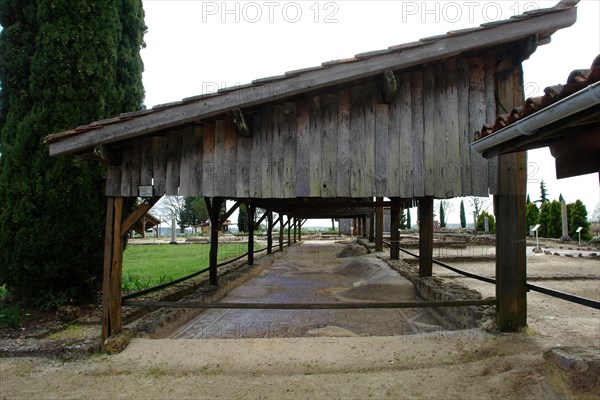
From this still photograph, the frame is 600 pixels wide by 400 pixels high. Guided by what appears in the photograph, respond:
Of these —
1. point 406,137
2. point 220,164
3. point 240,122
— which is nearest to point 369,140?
point 406,137

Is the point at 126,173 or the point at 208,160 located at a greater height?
the point at 208,160

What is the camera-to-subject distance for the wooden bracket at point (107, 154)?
14.6ft

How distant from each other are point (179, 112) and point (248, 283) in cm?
740

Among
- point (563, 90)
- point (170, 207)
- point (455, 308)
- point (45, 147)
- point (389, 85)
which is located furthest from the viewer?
point (170, 207)

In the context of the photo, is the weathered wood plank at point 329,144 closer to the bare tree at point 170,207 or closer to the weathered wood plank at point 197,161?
the weathered wood plank at point 197,161

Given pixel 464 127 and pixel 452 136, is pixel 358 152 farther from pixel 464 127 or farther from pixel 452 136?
pixel 464 127

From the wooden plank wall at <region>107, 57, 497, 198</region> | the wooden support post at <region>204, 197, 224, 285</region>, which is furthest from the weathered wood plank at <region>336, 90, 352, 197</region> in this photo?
the wooden support post at <region>204, 197, 224, 285</region>

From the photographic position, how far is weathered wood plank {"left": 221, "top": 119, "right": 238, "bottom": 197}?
468cm

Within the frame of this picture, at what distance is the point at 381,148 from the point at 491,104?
4.85 ft

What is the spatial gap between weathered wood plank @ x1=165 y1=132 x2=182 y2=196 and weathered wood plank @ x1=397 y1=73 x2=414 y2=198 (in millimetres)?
2716

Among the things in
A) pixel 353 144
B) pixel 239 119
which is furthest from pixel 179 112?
pixel 353 144

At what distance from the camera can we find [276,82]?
4188 mm

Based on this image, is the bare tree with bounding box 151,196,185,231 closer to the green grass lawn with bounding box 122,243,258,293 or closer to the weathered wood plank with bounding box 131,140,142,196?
the green grass lawn with bounding box 122,243,258,293

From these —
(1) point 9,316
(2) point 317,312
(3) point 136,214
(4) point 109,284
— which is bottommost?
(2) point 317,312
